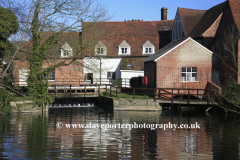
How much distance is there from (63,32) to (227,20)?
15976mm

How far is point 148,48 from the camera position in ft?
148

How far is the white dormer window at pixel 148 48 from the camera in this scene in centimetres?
4497

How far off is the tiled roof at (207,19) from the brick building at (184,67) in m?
7.33

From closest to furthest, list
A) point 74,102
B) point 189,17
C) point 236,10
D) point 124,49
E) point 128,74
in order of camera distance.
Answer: point 236,10, point 74,102, point 189,17, point 128,74, point 124,49

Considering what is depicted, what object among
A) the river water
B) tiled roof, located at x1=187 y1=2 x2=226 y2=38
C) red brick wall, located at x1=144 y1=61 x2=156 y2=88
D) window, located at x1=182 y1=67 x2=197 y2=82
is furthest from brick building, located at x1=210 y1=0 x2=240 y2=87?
the river water

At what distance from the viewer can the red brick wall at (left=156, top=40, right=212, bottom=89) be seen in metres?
29.2

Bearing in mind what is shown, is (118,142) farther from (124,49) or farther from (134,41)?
(134,41)

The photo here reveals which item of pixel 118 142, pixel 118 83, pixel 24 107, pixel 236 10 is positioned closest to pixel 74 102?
pixel 24 107

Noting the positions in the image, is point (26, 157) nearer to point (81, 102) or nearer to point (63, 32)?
point (63, 32)

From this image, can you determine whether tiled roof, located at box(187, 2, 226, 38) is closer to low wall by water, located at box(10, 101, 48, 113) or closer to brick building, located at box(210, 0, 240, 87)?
brick building, located at box(210, 0, 240, 87)

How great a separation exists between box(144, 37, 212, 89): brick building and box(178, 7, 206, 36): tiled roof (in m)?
10.5

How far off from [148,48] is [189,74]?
16.1m

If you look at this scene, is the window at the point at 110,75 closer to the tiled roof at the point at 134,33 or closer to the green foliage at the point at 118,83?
the tiled roof at the point at 134,33

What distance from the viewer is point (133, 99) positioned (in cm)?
2591
